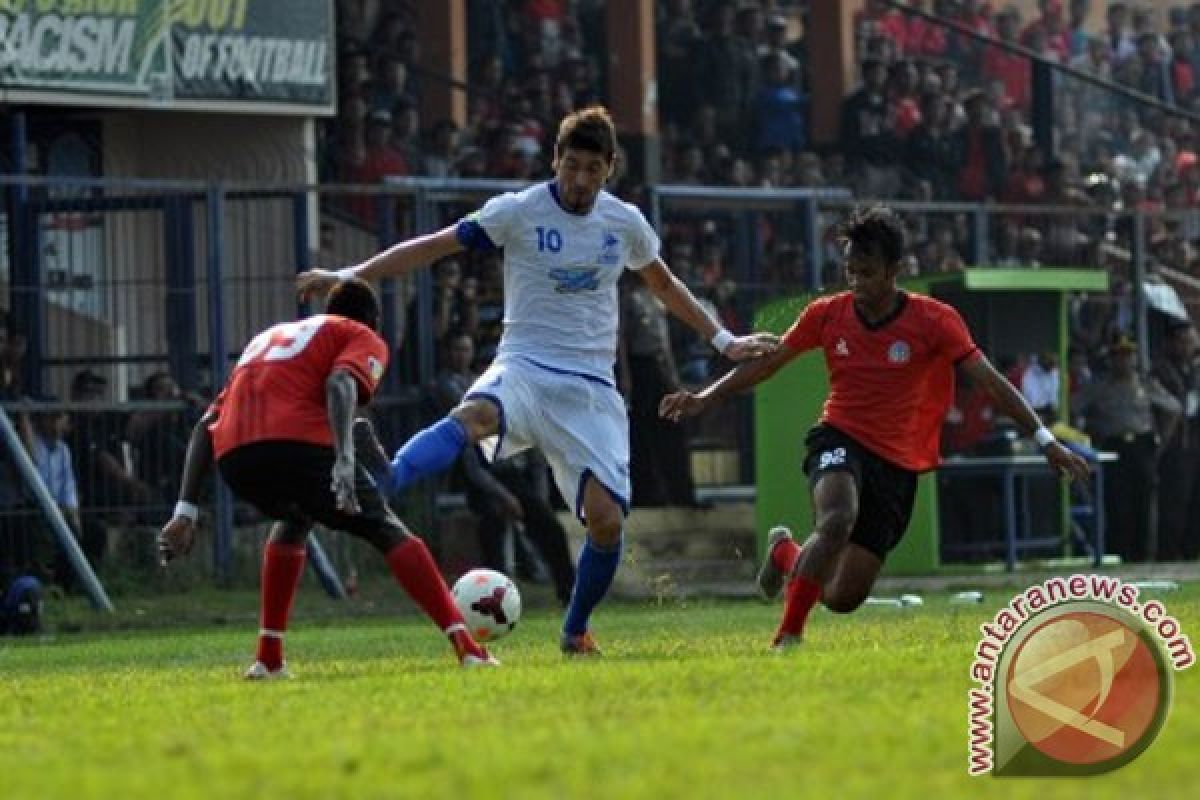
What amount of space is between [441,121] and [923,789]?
1981cm

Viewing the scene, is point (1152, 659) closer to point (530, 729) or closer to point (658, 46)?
point (530, 729)

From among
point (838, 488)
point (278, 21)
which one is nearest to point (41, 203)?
point (278, 21)

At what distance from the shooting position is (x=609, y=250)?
47.7 feet

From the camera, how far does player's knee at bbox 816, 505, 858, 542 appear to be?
14.2 metres

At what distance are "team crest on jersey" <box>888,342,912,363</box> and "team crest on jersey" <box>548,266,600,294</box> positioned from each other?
135cm

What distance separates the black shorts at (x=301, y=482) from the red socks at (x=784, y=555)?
9.25 ft

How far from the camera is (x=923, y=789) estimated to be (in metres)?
8.21

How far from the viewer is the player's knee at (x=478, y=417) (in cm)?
1422

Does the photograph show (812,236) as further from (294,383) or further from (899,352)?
(294,383)

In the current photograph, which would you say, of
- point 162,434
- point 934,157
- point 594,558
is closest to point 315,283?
point 594,558

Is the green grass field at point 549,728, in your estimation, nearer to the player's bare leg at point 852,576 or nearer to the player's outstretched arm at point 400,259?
the player's bare leg at point 852,576

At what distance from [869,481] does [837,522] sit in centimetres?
49

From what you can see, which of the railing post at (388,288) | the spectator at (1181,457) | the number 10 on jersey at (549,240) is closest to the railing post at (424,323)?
the railing post at (388,288)

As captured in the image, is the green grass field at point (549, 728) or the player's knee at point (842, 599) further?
the player's knee at point (842, 599)
